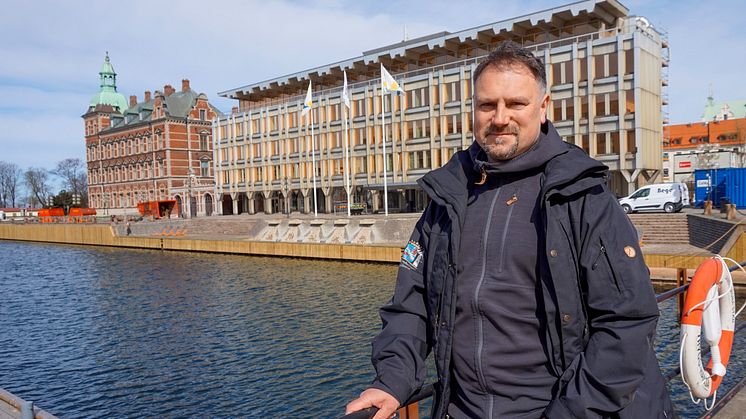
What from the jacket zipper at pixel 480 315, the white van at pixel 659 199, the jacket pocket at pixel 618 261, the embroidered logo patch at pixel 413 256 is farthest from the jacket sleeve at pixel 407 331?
the white van at pixel 659 199

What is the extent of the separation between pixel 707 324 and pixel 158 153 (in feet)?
255

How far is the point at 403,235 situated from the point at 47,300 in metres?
18.3

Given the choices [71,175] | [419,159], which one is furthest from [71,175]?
[419,159]

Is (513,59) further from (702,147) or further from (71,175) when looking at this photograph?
(71,175)

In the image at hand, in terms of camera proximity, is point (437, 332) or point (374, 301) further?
point (374, 301)

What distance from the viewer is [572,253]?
2045 mm

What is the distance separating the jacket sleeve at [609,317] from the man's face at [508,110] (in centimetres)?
37

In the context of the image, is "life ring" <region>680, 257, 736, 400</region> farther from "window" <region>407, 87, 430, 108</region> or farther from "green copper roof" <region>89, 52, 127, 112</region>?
"green copper roof" <region>89, 52, 127, 112</region>

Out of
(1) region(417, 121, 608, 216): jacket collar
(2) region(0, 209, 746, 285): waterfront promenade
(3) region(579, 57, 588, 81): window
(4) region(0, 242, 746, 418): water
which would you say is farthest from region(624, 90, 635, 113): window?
(1) region(417, 121, 608, 216): jacket collar

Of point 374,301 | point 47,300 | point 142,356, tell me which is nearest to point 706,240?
point 374,301

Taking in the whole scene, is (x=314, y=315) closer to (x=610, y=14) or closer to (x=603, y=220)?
(x=603, y=220)

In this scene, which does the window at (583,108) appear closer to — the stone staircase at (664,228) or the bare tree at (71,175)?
the stone staircase at (664,228)

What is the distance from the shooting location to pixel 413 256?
249 cm

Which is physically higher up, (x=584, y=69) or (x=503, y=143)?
(x=584, y=69)
